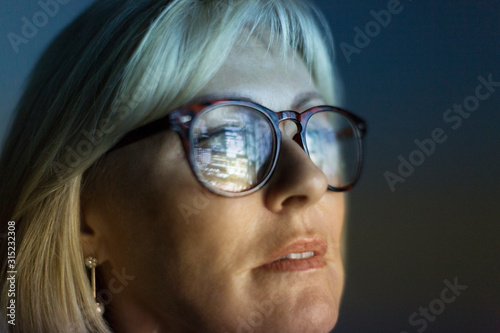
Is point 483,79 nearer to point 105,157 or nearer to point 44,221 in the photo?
point 105,157

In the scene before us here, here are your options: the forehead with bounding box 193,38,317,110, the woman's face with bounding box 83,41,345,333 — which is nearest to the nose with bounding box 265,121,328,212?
the woman's face with bounding box 83,41,345,333

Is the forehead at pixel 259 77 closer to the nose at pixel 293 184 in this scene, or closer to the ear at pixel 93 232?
the nose at pixel 293 184

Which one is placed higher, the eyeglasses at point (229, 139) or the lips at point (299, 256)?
the eyeglasses at point (229, 139)

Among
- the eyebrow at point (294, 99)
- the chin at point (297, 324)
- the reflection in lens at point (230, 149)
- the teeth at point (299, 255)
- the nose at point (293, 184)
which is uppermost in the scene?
the eyebrow at point (294, 99)

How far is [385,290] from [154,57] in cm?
79

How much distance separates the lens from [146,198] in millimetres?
733

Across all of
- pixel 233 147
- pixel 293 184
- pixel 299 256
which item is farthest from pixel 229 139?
pixel 299 256

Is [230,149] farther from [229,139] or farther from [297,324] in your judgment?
[297,324]

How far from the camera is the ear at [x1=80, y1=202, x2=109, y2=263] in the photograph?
2.62 feet

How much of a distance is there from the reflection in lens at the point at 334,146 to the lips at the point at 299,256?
0.16m

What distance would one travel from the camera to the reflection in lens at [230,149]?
0.73 metres

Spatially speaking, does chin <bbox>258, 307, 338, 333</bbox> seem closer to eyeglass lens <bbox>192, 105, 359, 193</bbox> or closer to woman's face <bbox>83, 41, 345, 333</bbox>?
woman's face <bbox>83, 41, 345, 333</bbox>

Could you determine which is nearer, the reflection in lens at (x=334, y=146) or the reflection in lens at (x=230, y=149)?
the reflection in lens at (x=230, y=149)

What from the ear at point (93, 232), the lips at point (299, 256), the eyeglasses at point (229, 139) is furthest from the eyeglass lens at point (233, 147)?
the ear at point (93, 232)
